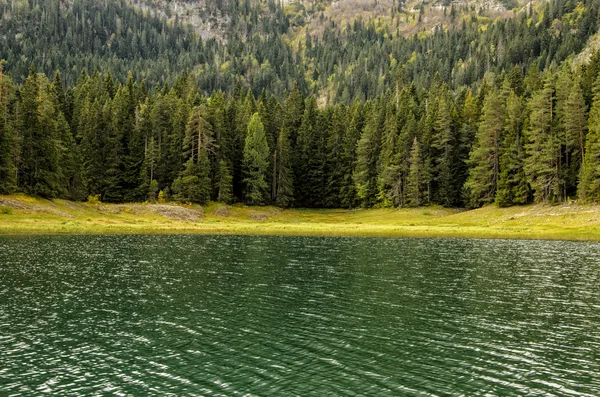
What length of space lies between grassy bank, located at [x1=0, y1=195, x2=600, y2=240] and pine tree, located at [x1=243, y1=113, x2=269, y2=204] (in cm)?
765

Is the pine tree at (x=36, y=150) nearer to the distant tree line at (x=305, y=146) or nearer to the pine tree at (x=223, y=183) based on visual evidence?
the distant tree line at (x=305, y=146)

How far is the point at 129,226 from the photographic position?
80.9 m

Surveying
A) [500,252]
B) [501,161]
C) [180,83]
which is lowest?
[500,252]

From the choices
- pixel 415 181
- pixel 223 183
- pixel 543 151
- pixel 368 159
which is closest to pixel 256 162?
pixel 223 183

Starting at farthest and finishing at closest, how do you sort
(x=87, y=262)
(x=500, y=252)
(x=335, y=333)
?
1. (x=500, y=252)
2. (x=87, y=262)
3. (x=335, y=333)

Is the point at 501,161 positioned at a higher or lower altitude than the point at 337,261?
higher

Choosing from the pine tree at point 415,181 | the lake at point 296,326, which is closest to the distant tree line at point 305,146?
the pine tree at point 415,181

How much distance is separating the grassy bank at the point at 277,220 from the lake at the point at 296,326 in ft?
99.1

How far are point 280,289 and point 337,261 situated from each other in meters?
15.7

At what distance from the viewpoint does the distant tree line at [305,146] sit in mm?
92312

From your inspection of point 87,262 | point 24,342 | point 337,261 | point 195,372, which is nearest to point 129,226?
point 87,262

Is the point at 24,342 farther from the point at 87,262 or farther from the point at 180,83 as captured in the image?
the point at 180,83

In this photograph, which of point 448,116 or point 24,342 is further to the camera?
point 448,116

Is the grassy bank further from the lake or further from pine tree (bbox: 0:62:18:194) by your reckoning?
the lake
